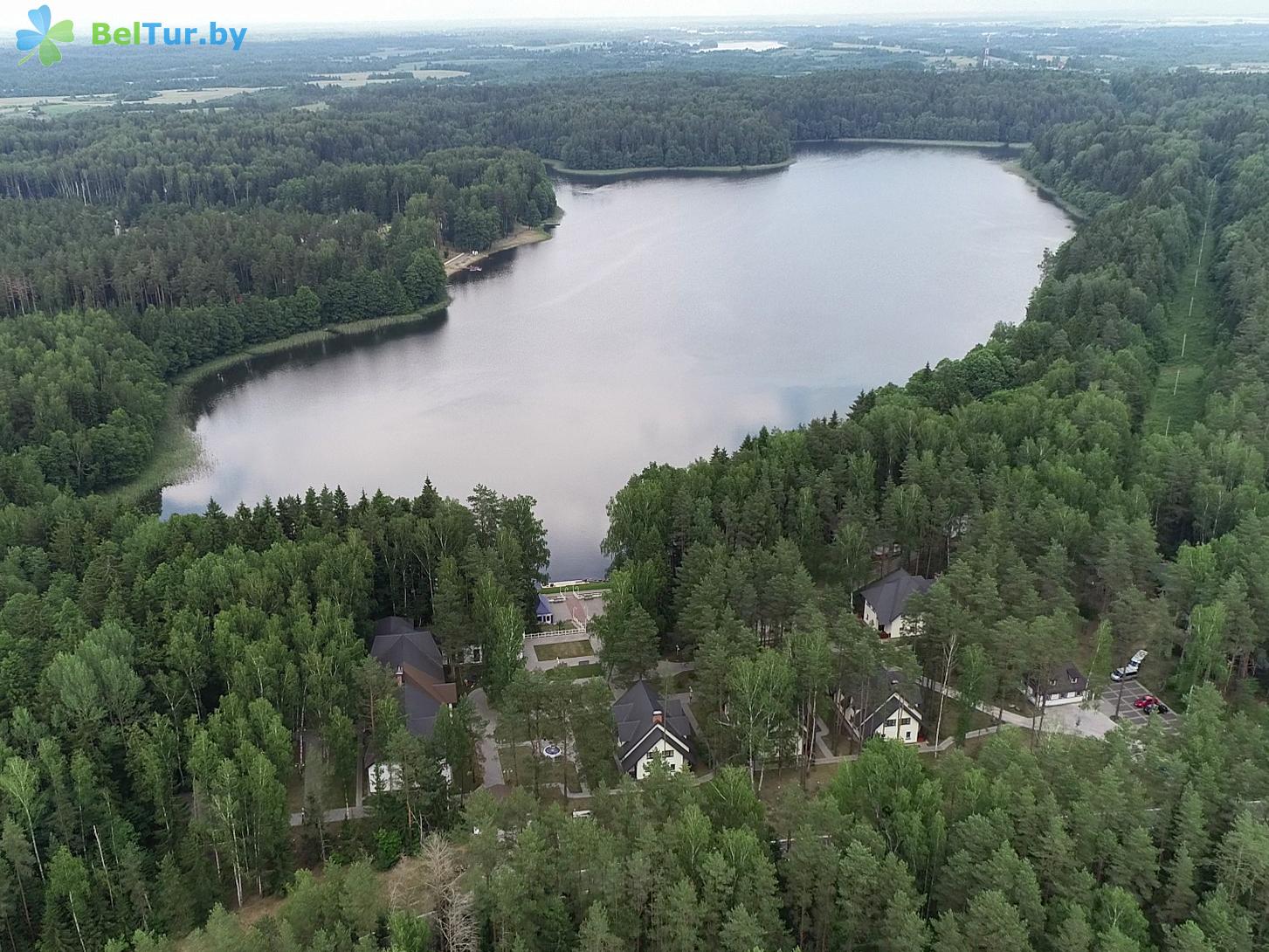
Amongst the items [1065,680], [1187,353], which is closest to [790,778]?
[1065,680]

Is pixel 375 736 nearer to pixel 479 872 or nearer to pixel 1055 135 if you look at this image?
pixel 479 872

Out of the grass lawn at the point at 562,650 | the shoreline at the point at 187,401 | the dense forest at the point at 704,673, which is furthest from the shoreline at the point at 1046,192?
the grass lawn at the point at 562,650

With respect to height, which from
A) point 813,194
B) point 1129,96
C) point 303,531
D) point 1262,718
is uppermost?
point 1129,96

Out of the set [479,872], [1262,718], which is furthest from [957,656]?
[479,872]

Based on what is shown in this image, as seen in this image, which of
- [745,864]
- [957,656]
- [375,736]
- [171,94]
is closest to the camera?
[745,864]

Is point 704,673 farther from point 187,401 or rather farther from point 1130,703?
point 187,401
